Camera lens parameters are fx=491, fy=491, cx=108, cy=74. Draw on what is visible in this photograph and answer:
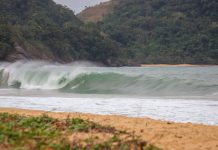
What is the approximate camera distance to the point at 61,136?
248 inches

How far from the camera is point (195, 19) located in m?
77.6

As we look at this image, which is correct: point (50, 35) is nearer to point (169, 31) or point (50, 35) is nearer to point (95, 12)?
point (169, 31)

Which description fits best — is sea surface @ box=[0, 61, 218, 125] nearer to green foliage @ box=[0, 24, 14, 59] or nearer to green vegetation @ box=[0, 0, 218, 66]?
green foliage @ box=[0, 24, 14, 59]

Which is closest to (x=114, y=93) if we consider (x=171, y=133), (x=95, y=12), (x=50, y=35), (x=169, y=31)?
(x=171, y=133)

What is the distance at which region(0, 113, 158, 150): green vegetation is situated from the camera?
5730mm

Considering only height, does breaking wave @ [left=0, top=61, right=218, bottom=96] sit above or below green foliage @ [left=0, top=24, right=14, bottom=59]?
below

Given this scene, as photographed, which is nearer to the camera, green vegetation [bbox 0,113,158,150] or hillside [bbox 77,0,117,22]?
green vegetation [bbox 0,113,158,150]

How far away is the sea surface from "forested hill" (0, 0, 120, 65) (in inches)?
779

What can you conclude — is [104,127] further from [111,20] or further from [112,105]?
[111,20]

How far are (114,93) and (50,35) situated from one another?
132 ft

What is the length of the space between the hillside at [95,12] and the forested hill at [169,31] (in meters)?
25.3

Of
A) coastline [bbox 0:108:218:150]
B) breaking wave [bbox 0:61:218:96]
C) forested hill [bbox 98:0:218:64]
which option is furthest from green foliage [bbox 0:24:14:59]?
coastline [bbox 0:108:218:150]

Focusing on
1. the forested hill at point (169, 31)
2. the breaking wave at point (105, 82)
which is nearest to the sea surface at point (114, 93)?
the breaking wave at point (105, 82)

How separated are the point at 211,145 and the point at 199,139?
42 cm
